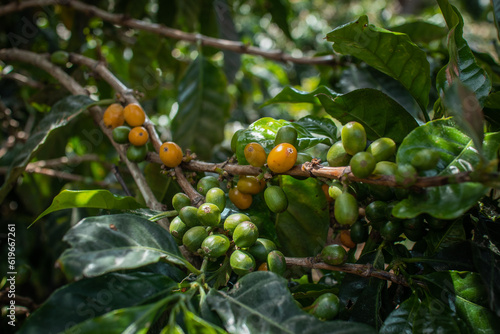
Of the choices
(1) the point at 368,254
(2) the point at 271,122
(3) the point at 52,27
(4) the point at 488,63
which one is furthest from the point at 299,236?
(3) the point at 52,27

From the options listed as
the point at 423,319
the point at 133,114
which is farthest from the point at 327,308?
the point at 133,114

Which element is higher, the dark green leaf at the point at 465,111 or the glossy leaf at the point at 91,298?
the dark green leaf at the point at 465,111

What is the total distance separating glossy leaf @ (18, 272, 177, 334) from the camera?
2.43ft

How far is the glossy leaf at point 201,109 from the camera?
214cm

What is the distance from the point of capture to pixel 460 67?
1.07 m

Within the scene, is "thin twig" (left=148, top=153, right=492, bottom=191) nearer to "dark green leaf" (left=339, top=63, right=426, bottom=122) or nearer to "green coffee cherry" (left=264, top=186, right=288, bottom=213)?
"green coffee cherry" (left=264, top=186, right=288, bottom=213)

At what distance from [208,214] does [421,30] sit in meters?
1.87

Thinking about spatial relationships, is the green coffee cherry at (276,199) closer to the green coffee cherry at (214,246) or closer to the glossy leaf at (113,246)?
the green coffee cherry at (214,246)

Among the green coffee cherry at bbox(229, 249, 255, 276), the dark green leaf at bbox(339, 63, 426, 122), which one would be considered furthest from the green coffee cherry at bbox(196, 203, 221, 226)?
Answer: the dark green leaf at bbox(339, 63, 426, 122)

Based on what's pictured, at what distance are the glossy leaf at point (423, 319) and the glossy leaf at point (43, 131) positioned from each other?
130cm

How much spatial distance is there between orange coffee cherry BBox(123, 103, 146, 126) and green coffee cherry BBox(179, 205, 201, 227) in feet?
1.76

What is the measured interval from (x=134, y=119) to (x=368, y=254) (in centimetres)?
96

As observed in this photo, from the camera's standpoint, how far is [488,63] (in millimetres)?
1570

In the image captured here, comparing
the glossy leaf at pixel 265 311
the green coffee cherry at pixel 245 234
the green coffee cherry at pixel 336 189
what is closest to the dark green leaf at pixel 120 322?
the glossy leaf at pixel 265 311
